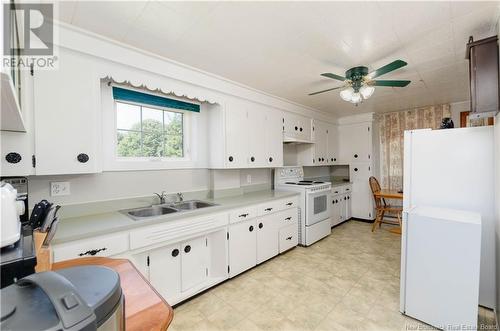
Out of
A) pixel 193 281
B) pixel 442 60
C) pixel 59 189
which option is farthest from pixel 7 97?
pixel 442 60

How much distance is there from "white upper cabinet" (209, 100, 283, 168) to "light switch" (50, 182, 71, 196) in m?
1.40

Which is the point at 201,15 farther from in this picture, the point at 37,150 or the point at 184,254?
the point at 184,254

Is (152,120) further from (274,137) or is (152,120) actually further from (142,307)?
(142,307)

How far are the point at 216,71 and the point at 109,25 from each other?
1.03 meters

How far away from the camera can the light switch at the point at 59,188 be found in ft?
5.87

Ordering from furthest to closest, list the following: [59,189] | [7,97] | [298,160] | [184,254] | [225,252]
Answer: [298,160] < [225,252] < [184,254] < [59,189] < [7,97]

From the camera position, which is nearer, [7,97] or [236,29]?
[7,97]

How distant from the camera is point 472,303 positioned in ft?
5.10

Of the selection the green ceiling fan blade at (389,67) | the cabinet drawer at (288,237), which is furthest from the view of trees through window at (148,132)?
the green ceiling fan blade at (389,67)

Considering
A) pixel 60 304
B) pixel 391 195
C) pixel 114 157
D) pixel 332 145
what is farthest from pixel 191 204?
pixel 332 145

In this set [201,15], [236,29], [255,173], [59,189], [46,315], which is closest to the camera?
[46,315]

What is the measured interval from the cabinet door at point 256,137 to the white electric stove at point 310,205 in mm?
694

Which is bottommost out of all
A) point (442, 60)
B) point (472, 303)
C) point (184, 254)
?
point (472, 303)

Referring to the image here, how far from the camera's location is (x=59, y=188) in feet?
5.96
